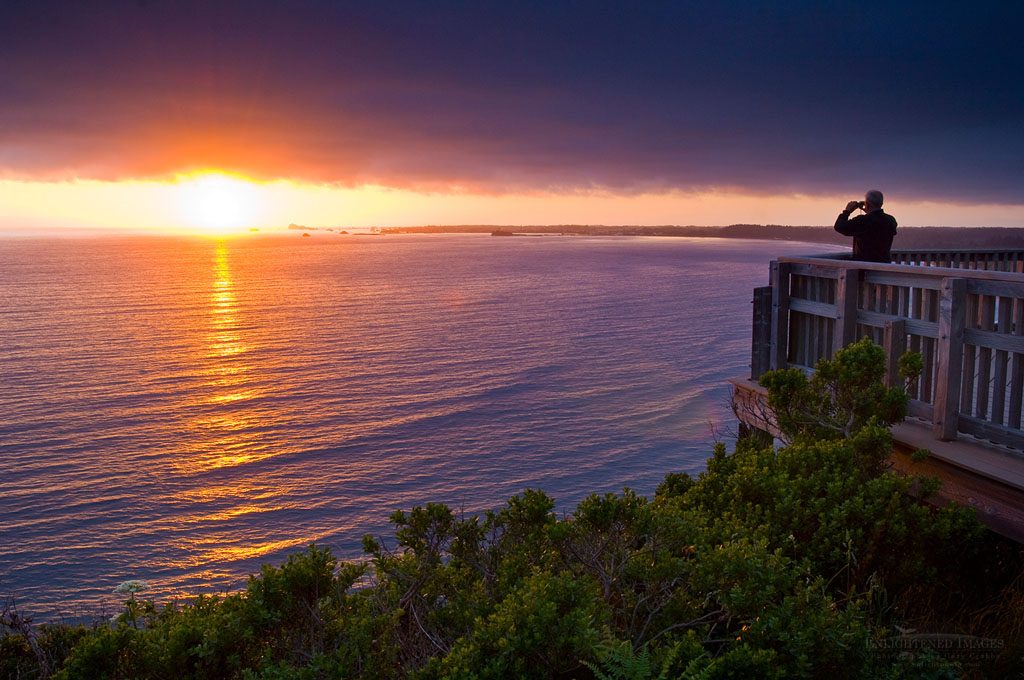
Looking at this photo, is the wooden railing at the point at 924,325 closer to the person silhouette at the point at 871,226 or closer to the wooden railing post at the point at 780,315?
the wooden railing post at the point at 780,315

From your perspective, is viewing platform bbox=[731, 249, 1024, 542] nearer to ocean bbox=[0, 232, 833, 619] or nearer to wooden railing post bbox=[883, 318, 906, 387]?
wooden railing post bbox=[883, 318, 906, 387]

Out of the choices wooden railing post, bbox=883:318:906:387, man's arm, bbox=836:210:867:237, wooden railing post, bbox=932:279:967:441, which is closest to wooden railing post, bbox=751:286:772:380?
man's arm, bbox=836:210:867:237

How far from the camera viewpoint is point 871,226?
9336 mm

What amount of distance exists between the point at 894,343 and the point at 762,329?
2.10 metres

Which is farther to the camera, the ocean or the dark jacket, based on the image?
the ocean

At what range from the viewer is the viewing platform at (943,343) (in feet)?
20.2

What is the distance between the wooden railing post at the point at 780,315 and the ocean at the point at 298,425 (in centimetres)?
630

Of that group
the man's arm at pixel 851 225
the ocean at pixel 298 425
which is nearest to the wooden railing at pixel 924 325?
the man's arm at pixel 851 225

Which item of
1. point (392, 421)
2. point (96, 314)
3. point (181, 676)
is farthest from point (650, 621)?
point (96, 314)

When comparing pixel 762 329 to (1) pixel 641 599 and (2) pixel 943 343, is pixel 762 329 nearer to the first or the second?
(2) pixel 943 343

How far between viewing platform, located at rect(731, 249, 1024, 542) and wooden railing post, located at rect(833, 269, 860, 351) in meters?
0.01

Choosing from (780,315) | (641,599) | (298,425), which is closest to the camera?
(641,599)

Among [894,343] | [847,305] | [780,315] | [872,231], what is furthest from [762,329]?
[894,343]

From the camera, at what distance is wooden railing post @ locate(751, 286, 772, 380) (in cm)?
935
